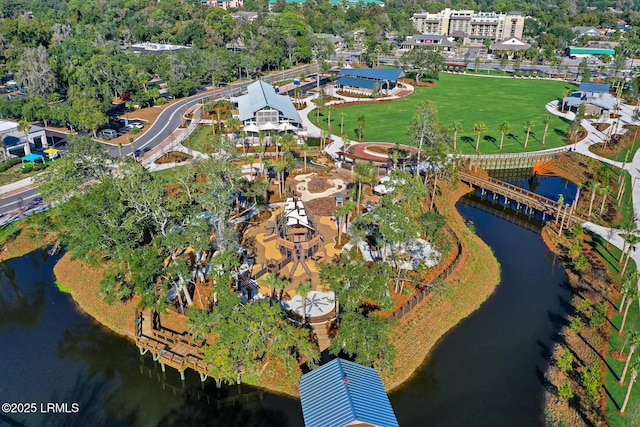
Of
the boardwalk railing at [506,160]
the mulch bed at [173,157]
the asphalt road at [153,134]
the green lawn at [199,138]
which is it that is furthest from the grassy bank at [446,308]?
the asphalt road at [153,134]

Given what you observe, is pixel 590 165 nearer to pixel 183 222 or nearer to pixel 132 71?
pixel 183 222

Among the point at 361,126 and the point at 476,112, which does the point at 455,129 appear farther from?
the point at 476,112

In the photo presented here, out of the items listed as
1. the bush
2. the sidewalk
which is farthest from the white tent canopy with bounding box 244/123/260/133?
the bush

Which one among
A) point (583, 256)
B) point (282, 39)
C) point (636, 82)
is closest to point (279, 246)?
point (583, 256)

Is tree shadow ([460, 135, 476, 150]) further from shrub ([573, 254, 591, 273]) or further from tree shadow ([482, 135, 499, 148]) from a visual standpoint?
shrub ([573, 254, 591, 273])

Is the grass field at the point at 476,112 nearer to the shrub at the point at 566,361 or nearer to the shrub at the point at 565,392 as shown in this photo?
the shrub at the point at 566,361

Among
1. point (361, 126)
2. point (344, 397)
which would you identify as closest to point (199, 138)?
point (361, 126)
